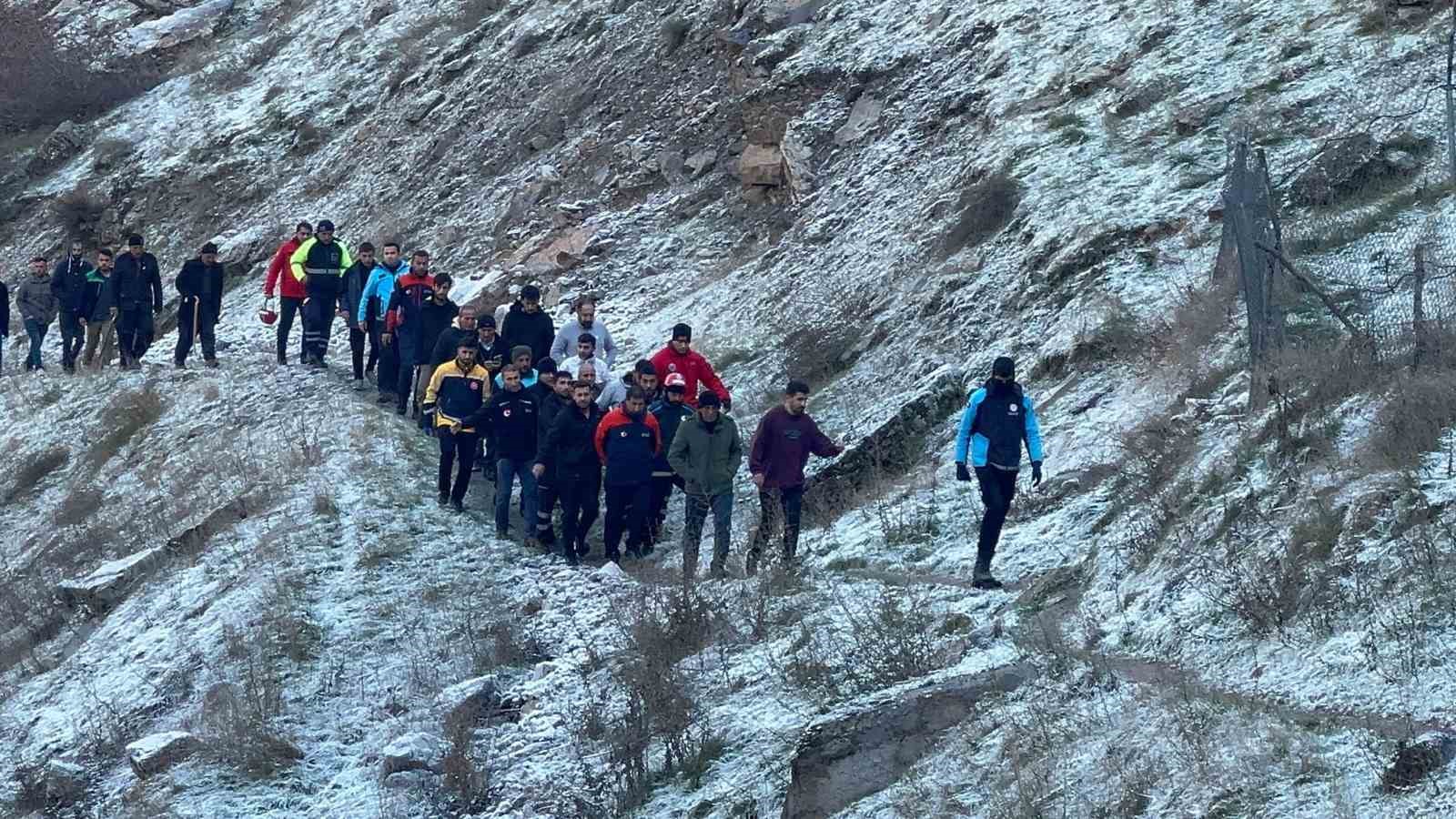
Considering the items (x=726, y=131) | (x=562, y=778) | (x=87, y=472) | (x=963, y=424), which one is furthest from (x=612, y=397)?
(x=726, y=131)

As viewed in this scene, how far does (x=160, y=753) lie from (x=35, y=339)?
1212 centimetres

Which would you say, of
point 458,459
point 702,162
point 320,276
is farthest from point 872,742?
point 702,162

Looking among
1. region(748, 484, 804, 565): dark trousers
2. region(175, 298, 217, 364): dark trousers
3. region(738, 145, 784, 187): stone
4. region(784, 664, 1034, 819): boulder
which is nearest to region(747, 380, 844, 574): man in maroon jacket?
region(748, 484, 804, 565): dark trousers

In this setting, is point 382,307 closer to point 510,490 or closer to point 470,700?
point 510,490

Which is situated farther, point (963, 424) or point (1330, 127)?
point (1330, 127)

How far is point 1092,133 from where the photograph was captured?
1750cm

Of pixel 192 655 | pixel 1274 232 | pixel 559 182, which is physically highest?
pixel 559 182

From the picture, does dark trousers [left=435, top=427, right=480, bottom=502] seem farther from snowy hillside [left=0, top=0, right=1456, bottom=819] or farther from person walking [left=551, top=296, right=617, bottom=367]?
person walking [left=551, top=296, right=617, bottom=367]

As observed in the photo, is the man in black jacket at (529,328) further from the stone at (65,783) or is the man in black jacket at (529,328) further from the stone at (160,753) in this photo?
the stone at (65,783)

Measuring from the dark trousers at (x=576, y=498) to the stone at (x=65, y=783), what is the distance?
3.73 m

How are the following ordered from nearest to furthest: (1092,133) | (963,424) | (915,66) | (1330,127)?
(963,424)
(1330,127)
(1092,133)
(915,66)

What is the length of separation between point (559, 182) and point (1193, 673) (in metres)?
15.8

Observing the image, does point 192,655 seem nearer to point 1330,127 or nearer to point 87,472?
point 87,472

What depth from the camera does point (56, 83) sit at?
106ft
